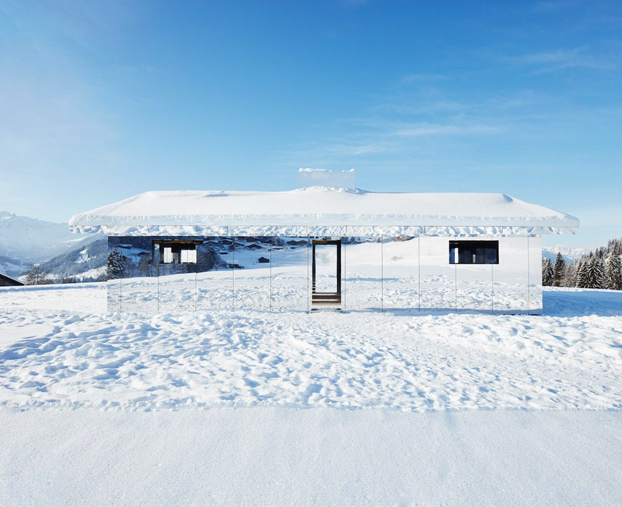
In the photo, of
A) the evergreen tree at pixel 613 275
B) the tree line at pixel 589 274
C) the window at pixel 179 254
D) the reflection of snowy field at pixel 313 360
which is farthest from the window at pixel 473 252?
the evergreen tree at pixel 613 275

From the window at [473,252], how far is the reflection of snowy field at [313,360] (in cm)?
137

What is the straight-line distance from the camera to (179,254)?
388 inches

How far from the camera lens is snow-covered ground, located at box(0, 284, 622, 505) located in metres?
2.85

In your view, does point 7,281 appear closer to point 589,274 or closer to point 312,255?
point 312,255

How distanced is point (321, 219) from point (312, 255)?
1.12 m

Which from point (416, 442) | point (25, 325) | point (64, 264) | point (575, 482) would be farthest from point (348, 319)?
point (64, 264)

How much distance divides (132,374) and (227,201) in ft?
20.8

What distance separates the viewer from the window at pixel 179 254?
9.84 m

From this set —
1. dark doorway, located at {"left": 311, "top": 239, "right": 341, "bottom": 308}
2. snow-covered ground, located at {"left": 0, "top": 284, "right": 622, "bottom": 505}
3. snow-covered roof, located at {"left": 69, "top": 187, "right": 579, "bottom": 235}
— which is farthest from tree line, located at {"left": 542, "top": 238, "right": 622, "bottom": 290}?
dark doorway, located at {"left": 311, "top": 239, "right": 341, "bottom": 308}

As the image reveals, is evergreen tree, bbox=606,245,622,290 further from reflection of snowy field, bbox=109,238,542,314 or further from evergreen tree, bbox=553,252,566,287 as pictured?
reflection of snowy field, bbox=109,238,542,314

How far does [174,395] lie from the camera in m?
4.41

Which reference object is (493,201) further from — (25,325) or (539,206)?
(25,325)

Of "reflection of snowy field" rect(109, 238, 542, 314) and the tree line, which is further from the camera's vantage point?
the tree line

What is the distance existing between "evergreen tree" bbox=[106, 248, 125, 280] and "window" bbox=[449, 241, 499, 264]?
8.35m
